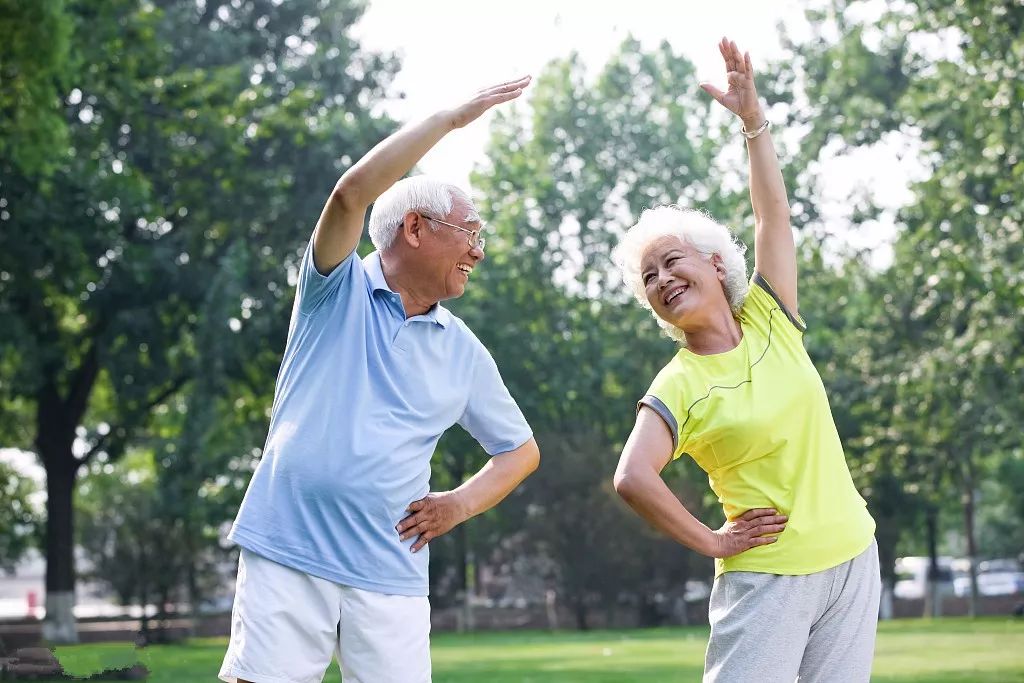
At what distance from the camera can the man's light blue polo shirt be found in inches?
150

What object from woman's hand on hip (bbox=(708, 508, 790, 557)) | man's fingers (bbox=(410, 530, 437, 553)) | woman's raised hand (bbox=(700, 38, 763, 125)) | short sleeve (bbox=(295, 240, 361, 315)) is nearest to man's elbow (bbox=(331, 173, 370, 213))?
short sleeve (bbox=(295, 240, 361, 315))

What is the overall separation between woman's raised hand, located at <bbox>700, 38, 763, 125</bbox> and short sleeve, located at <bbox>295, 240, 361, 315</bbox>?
1.37m

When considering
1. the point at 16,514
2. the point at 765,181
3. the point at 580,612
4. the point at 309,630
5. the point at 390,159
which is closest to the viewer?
the point at 390,159

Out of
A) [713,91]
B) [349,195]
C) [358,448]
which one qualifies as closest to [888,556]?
[713,91]

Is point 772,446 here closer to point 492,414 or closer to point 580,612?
point 492,414

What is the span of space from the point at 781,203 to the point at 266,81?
29.1 m

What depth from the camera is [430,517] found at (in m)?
4.04

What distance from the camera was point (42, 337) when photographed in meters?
29.6

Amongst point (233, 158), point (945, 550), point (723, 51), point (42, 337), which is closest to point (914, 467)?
point (233, 158)

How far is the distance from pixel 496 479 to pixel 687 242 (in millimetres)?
910

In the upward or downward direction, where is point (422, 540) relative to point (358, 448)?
downward

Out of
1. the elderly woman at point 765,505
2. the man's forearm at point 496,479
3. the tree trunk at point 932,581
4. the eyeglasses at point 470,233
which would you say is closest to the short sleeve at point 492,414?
the man's forearm at point 496,479

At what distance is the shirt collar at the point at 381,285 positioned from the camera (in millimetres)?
4039

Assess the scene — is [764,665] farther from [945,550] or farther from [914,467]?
[945,550]
